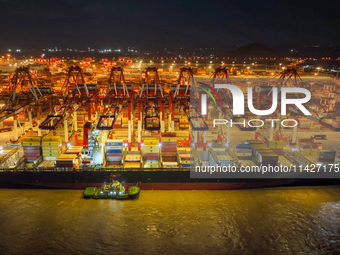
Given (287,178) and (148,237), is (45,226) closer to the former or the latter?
(148,237)

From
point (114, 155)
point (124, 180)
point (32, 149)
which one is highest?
point (32, 149)

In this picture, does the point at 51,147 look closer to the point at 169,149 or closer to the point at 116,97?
the point at 116,97

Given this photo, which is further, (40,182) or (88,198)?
(40,182)

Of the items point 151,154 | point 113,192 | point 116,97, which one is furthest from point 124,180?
point 116,97

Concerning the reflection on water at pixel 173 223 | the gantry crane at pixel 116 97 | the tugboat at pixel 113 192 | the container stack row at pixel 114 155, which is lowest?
the reflection on water at pixel 173 223

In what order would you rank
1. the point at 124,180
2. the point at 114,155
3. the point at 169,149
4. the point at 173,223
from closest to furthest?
the point at 173,223, the point at 124,180, the point at 114,155, the point at 169,149

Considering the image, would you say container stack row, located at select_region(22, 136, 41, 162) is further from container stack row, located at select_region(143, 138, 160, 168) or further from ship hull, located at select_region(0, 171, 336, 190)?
container stack row, located at select_region(143, 138, 160, 168)

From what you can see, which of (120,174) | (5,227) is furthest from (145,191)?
(5,227)

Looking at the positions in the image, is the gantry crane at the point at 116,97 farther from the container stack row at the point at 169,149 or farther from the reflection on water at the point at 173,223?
the reflection on water at the point at 173,223

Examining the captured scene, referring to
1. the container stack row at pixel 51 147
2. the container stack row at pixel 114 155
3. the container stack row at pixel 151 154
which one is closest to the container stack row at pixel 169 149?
the container stack row at pixel 151 154
